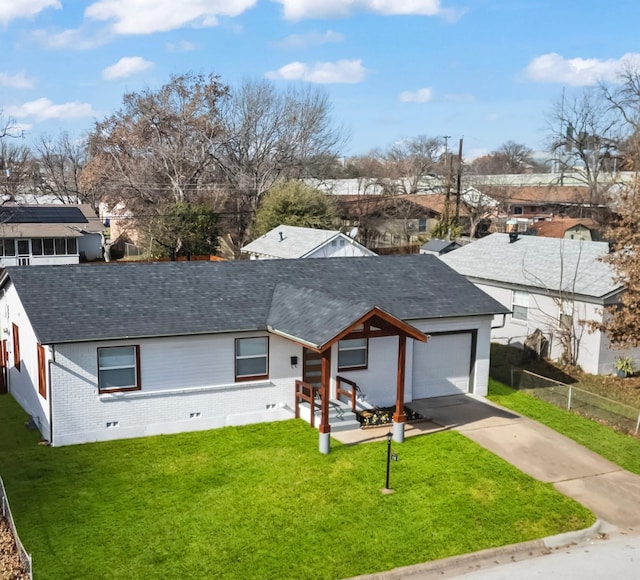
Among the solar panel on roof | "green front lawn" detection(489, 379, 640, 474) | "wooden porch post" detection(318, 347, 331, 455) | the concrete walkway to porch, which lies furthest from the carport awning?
the solar panel on roof

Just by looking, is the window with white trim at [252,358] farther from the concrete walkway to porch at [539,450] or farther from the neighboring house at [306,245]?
the neighboring house at [306,245]

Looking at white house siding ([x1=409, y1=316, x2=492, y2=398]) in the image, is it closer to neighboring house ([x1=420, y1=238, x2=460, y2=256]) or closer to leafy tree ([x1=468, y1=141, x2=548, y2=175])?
neighboring house ([x1=420, y1=238, x2=460, y2=256])

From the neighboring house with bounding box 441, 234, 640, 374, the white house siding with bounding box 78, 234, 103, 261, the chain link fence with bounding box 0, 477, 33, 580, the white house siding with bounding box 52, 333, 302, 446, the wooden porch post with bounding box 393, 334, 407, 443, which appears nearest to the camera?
the chain link fence with bounding box 0, 477, 33, 580

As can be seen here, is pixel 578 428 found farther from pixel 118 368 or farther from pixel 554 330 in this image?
pixel 118 368

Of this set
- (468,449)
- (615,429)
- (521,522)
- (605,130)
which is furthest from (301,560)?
(605,130)

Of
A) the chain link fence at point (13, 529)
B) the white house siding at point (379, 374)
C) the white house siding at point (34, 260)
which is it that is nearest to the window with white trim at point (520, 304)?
the white house siding at point (379, 374)

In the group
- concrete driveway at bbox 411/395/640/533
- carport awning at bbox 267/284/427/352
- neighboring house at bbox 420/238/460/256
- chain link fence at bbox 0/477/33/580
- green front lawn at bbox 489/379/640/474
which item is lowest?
green front lawn at bbox 489/379/640/474
